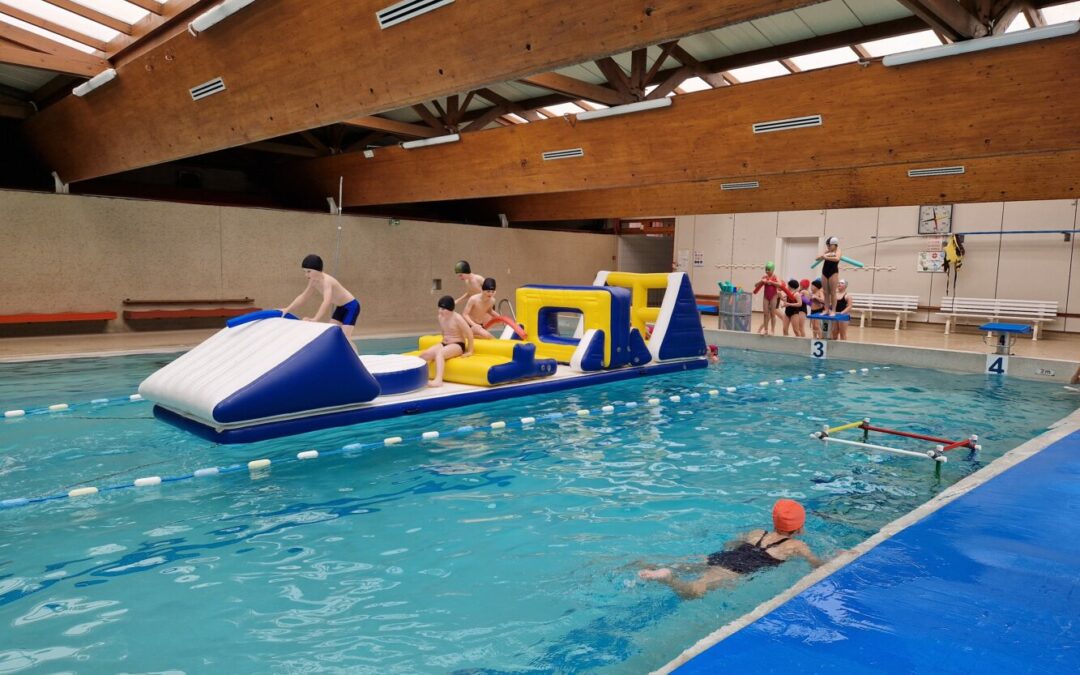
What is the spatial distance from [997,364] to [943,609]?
9414 millimetres

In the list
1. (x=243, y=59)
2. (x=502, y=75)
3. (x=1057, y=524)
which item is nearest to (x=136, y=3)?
(x=243, y=59)

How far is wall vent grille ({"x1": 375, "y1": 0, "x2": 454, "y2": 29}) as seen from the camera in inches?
229

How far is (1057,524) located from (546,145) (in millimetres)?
8897

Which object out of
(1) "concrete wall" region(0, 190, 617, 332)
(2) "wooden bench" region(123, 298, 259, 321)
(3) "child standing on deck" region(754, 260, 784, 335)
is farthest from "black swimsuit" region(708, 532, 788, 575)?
(2) "wooden bench" region(123, 298, 259, 321)

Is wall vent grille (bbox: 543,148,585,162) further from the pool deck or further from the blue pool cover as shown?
the blue pool cover

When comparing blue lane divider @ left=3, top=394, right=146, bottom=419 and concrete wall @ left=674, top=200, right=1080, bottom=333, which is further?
concrete wall @ left=674, top=200, right=1080, bottom=333

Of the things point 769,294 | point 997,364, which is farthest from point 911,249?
point 997,364

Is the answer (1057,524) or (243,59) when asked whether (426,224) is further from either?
(1057,524)

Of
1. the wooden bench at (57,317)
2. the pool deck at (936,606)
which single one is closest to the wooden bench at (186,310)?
the wooden bench at (57,317)

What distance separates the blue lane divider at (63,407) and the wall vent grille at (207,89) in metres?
3.46

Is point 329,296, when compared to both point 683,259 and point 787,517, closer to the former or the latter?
point 787,517

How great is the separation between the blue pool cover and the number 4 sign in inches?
303

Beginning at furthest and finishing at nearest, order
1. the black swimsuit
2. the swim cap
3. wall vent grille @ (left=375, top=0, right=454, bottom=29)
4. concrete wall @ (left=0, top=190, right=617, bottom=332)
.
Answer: concrete wall @ (left=0, top=190, right=617, bottom=332)
wall vent grille @ (left=375, top=0, right=454, bottom=29)
the swim cap
the black swimsuit

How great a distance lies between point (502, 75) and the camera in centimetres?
611
